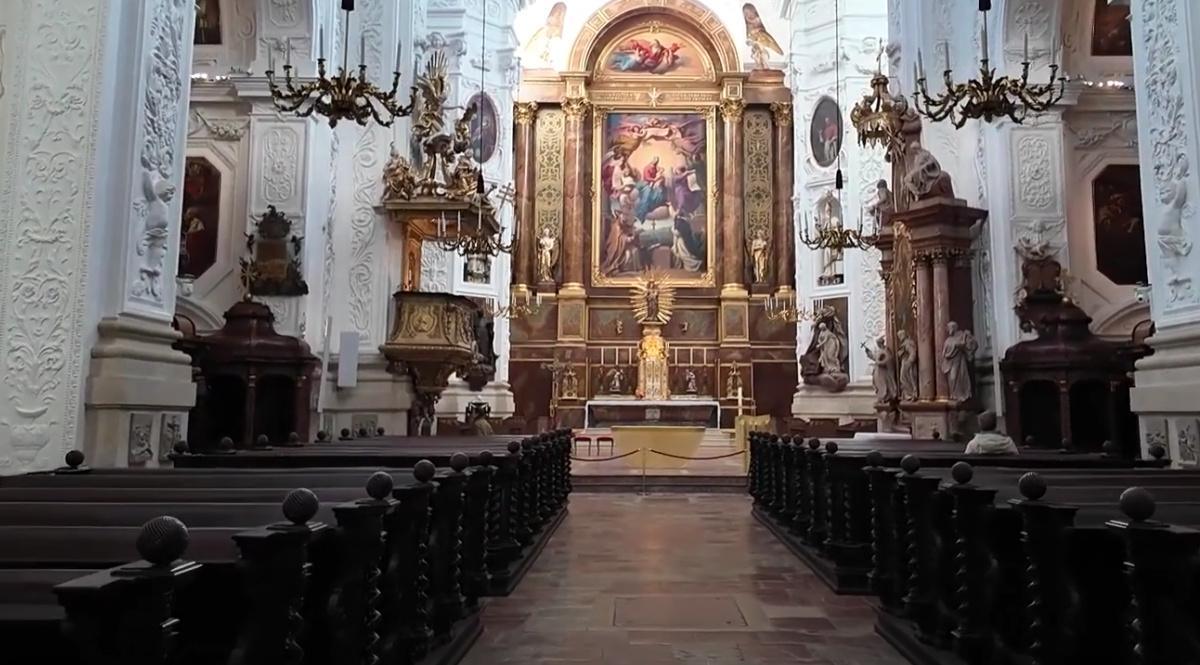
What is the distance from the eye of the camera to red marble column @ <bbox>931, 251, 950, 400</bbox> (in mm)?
10781

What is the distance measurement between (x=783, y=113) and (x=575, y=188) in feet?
18.5

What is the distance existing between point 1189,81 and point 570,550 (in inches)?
223

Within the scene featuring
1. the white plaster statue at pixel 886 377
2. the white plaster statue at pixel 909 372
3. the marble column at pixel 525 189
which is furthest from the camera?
the marble column at pixel 525 189

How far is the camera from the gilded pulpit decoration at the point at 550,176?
22.4 metres

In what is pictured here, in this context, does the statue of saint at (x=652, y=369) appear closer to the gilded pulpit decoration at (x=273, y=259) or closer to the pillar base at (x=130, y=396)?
the gilded pulpit decoration at (x=273, y=259)

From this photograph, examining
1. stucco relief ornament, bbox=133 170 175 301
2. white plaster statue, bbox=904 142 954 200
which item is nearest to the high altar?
white plaster statue, bbox=904 142 954 200

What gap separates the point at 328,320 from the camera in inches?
437

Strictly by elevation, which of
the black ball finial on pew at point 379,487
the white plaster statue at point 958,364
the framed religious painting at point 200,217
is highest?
the framed religious painting at point 200,217

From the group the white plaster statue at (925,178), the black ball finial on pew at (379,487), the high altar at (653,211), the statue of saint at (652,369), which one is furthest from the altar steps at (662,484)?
the black ball finial on pew at (379,487)

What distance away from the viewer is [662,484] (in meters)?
12.2

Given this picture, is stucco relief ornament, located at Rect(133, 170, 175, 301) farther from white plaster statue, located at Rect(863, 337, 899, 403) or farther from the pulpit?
white plaster statue, located at Rect(863, 337, 899, 403)

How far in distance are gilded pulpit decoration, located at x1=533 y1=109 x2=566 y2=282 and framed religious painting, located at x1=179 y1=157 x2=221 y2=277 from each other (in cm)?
1192

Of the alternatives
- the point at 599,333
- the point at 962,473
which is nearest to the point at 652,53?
the point at 599,333

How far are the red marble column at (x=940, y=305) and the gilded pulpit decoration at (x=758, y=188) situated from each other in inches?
424
